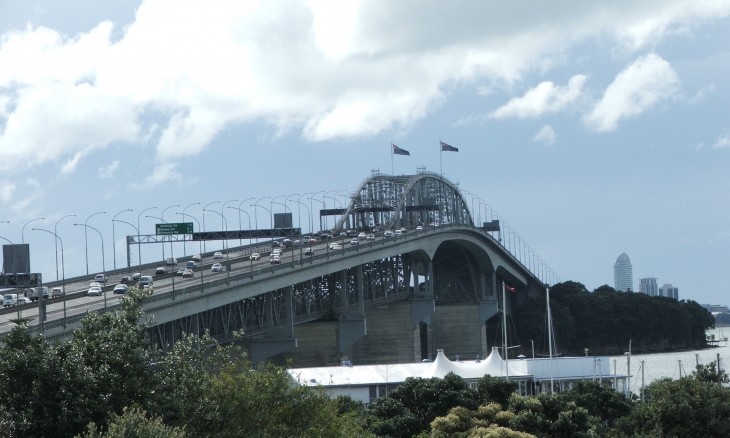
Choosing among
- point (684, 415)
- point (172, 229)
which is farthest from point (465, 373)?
point (172, 229)

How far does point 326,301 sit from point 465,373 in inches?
2452

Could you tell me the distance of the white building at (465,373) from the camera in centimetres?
7731

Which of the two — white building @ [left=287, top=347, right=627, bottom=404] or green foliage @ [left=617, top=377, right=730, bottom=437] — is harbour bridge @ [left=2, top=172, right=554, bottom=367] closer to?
white building @ [left=287, top=347, right=627, bottom=404]

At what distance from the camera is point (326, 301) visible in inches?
5630

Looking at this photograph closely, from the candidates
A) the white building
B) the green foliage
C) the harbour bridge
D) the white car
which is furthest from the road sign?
the green foliage

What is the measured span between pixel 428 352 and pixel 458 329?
759cm

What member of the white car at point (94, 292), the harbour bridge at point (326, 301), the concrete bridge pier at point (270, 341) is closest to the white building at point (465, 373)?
the harbour bridge at point (326, 301)

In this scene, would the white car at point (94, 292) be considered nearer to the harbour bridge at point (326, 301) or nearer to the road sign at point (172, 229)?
the harbour bridge at point (326, 301)

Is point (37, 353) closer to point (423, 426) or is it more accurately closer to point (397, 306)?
point (423, 426)

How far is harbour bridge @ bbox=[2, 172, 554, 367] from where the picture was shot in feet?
319

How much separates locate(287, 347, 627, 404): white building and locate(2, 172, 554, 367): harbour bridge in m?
4.61

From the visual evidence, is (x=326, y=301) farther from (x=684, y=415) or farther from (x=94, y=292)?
(x=684, y=415)

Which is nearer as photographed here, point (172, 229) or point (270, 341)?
point (270, 341)

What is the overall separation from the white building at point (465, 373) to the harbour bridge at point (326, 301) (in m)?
4.61
